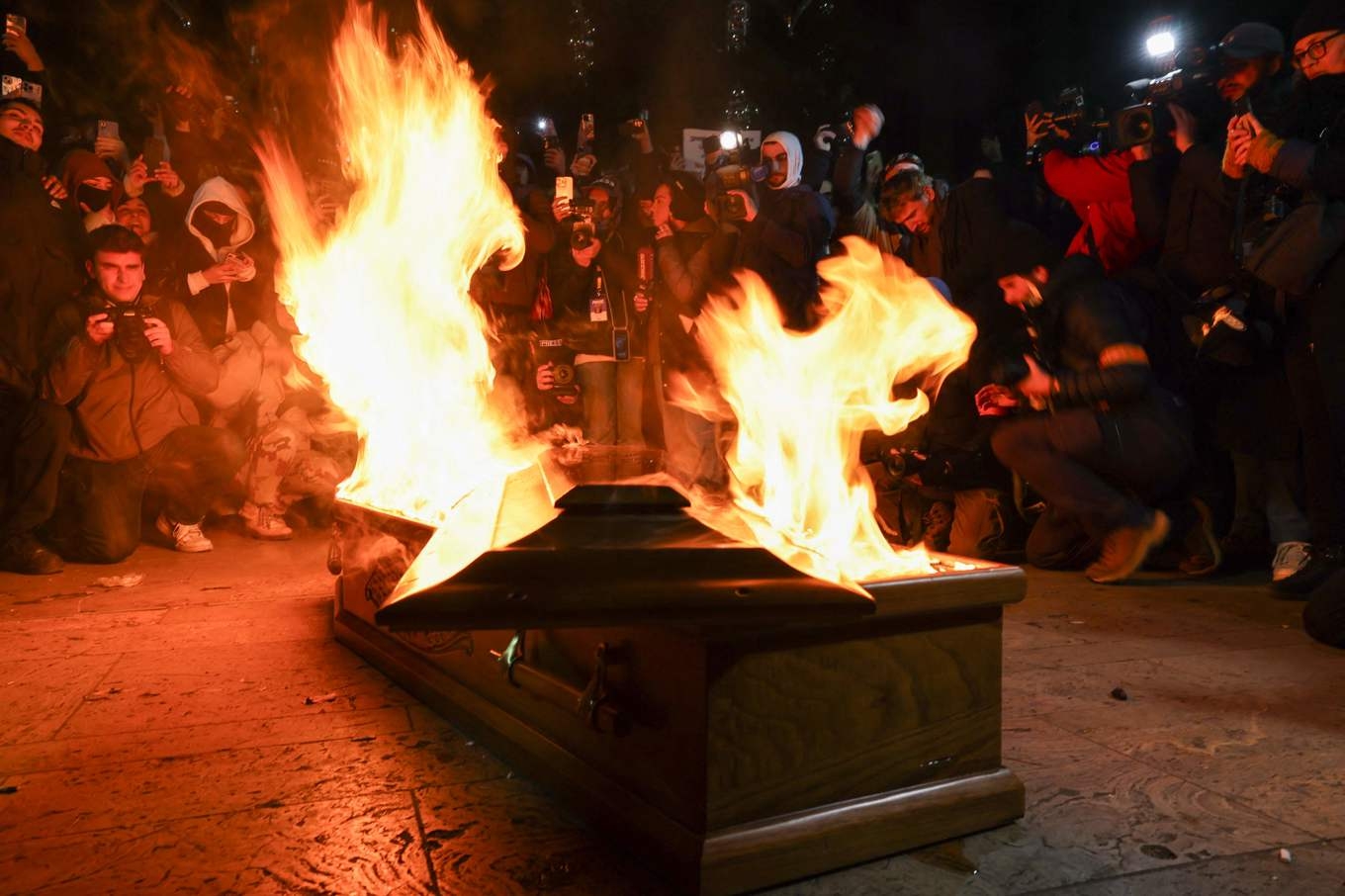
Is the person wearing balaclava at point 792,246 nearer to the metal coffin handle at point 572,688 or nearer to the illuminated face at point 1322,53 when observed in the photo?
the illuminated face at point 1322,53

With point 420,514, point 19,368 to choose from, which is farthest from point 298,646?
point 19,368

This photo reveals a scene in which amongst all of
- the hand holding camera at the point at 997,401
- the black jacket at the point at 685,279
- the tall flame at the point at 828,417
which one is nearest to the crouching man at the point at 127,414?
the black jacket at the point at 685,279

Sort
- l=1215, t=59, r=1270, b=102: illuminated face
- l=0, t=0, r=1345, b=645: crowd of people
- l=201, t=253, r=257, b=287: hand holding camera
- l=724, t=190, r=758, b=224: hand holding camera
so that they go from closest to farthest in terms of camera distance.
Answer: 1. l=0, t=0, r=1345, b=645: crowd of people
2. l=1215, t=59, r=1270, b=102: illuminated face
3. l=201, t=253, r=257, b=287: hand holding camera
4. l=724, t=190, r=758, b=224: hand holding camera

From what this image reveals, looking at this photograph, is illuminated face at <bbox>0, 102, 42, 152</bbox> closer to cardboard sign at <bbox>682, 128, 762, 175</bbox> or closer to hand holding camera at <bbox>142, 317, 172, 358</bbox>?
hand holding camera at <bbox>142, 317, 172, 358</bbox>

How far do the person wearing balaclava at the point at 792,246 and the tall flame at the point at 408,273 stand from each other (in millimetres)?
1794

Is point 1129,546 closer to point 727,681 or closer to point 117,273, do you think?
point 727,681

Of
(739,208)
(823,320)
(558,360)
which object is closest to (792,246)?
(823,320)

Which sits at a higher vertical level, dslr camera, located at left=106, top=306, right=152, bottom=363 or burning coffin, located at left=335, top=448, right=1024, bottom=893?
dslr camera, located at left=106, top=306, right=152, bottom=363

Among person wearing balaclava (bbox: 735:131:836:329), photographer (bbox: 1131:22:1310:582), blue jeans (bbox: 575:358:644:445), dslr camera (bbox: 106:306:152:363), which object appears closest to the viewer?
photographer (bbox: 1131:22:1310:582)

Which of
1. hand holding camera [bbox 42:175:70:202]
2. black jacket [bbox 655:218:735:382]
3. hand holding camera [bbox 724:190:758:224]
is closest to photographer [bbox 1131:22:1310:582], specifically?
hand holding camera [bbox 724:190:758:224]

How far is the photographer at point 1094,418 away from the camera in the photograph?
15.5 ft

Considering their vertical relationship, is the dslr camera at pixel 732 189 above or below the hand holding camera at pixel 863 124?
below

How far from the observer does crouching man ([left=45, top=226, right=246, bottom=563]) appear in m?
5.53

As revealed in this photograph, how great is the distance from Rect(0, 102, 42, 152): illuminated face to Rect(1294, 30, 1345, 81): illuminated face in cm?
741
